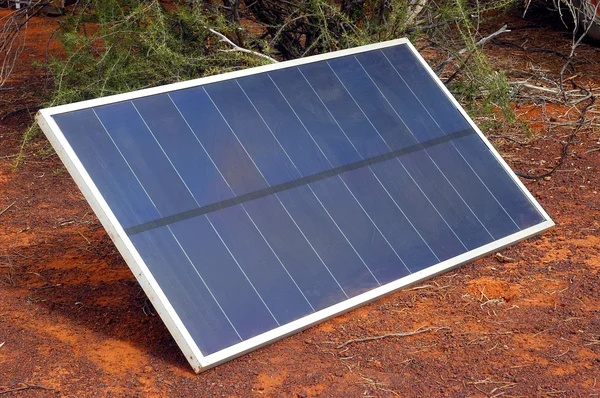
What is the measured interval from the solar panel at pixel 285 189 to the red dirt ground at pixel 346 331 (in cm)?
15

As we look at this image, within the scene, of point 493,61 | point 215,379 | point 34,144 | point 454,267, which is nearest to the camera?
point 215,379

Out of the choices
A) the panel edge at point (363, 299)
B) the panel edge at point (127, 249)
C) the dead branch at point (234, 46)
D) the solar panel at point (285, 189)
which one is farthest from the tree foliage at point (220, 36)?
the panel edge at point (127, 249)

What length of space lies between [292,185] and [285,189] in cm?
5

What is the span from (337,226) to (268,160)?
0.53 m

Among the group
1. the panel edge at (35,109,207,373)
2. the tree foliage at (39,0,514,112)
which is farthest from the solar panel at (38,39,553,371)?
the tree foliage at (39,0,514,112)

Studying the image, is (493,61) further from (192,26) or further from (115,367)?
(115,367)

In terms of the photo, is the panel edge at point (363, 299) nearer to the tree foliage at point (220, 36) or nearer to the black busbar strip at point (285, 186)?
the black busbar strip at point (285, 186)

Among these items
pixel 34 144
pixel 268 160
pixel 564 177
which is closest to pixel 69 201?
pixel 34 144

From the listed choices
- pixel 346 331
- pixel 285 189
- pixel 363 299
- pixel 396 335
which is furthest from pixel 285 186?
pixel 396 335

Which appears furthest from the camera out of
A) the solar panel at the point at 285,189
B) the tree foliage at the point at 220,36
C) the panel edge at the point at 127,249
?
the tree foliage at the point at 220,36

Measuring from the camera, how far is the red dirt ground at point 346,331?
158 inches

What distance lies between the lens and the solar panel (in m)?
4.14

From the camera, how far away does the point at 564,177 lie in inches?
266

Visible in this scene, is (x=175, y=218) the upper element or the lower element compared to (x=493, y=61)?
upper
